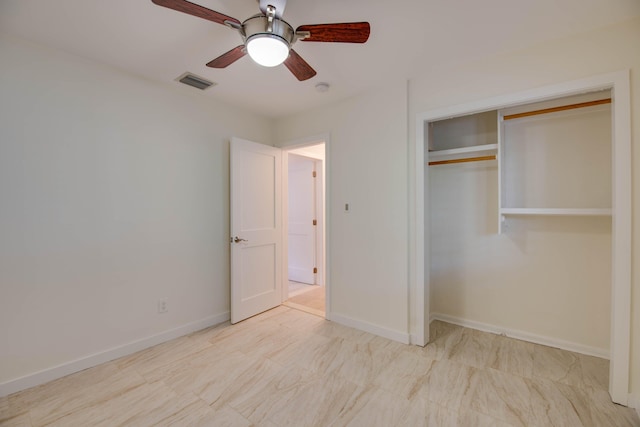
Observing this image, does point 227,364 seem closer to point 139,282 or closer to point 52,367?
point 139,282

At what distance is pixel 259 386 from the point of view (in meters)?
2.03

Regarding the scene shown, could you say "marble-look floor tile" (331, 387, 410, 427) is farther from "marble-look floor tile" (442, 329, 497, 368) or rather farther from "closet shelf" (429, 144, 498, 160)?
"closet shelf" (429, 144, 498, 160)

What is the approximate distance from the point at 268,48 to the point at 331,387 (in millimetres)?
2224

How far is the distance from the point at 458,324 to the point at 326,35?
3.04 m

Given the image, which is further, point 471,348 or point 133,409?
point 471,348

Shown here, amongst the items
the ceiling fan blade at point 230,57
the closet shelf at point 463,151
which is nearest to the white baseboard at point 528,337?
the closet shelf at point 463,151

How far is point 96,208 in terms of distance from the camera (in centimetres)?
230

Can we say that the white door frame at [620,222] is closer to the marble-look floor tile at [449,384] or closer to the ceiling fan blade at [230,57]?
the marble-look floor tile at [449,384]

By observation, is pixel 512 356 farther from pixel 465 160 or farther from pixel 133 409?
pixel 133 409

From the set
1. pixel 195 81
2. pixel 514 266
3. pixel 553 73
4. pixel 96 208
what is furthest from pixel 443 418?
pixel 195 81

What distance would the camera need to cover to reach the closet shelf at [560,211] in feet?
7.07

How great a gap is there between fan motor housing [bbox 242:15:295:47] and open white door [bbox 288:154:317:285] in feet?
9.77

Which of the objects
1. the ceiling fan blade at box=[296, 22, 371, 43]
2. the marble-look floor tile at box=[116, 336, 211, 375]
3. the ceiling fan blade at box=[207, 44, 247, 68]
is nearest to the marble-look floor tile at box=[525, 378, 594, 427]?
the ceiling fan blade at box=[296, 22, 371, 43]

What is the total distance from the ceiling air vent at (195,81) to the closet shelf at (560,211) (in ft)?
9.79
